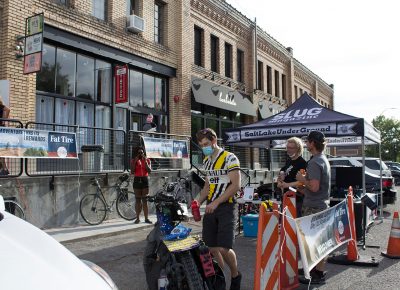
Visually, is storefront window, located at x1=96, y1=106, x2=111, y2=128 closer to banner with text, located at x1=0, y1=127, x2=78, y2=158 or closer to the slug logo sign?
banner with text, located at x1=0, y1=127, x2=78, y2=158

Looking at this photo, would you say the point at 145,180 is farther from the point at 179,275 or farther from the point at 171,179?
the point at 179,275

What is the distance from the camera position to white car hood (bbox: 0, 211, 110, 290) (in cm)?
199

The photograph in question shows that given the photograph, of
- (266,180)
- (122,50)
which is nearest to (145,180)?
(122,50)

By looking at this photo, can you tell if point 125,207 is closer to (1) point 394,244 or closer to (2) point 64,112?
(2) point 64,112

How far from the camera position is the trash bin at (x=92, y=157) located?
10883mm

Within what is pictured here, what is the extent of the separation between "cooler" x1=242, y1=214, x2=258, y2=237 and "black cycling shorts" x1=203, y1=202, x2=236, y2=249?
4121 mm

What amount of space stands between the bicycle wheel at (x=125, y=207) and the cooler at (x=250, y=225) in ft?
11.7

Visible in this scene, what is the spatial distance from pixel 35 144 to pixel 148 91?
7130mm

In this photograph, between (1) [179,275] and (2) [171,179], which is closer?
(1) [179,275]

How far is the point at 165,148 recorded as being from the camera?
511 inches

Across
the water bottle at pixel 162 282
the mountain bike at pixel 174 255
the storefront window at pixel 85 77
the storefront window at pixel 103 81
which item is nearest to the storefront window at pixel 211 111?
the storefront window at pixel 103 81

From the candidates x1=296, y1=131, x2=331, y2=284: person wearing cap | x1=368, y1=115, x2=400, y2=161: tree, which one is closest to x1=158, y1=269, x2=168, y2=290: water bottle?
x1=296, y1=131, x2=331, y2=284: person wearing cap

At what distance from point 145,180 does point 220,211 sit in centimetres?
611

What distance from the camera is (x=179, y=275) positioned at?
404 centimetres
